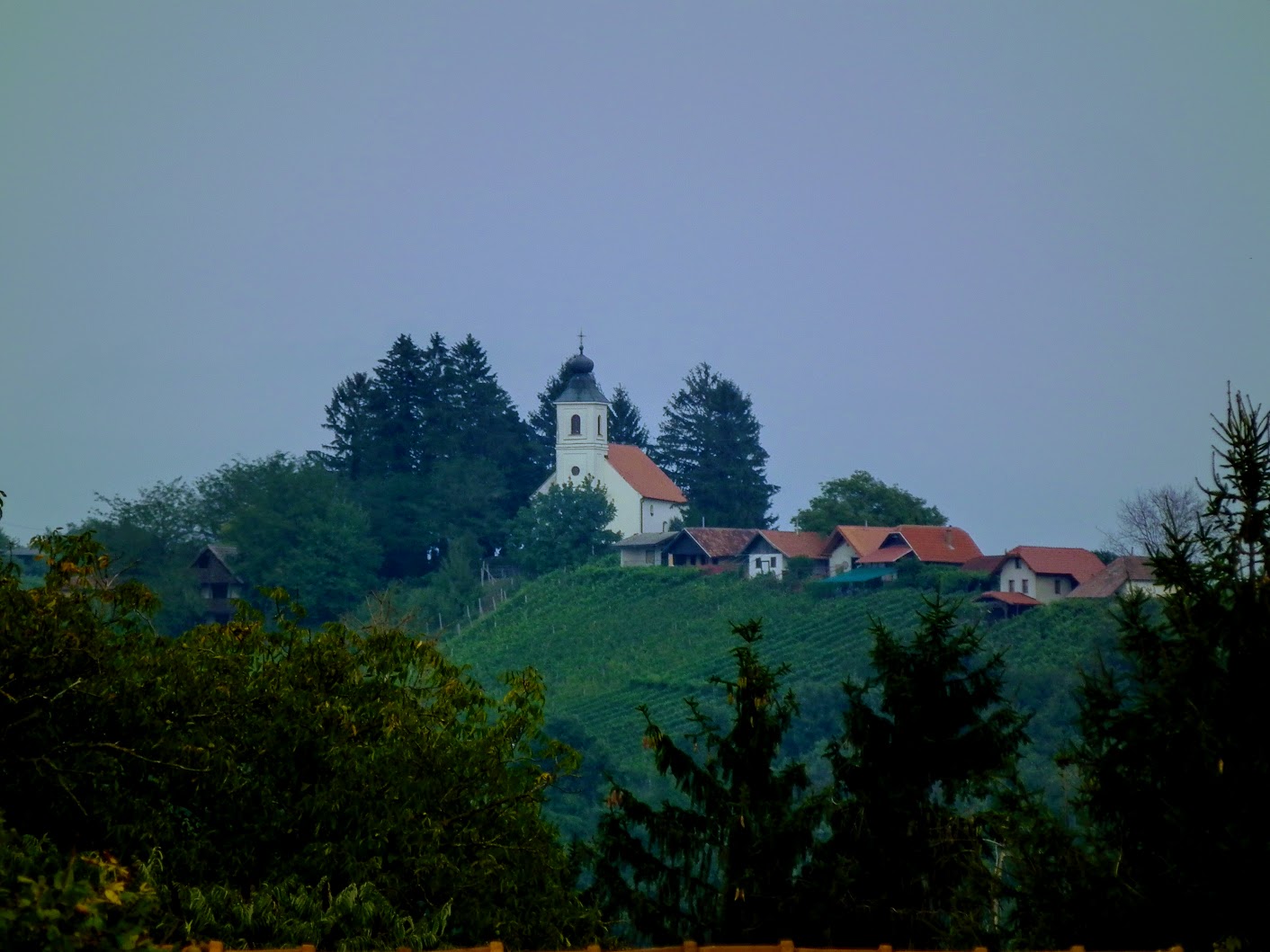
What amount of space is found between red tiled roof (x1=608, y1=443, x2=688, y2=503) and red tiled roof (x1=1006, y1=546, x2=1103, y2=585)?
84.2 feet

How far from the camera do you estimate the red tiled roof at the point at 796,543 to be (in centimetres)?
7967

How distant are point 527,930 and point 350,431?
270ft

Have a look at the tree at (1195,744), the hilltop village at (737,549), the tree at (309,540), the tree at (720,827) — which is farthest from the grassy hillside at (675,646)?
the tree at (1195,744)

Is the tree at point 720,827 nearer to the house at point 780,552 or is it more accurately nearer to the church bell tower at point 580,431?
the house at point 780,552

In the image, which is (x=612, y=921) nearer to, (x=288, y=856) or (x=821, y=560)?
(x=288, y=856)

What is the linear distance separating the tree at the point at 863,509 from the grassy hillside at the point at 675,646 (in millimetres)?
7457

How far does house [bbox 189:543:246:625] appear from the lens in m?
86.5

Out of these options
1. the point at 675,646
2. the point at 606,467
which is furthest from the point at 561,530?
the point at 675,646

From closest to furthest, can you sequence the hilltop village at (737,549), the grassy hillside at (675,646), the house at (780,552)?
the grassy hillside at (675,646) → the hilltop village at (737,549) → the house at (780,552)

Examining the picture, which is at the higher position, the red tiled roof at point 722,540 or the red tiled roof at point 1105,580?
the red tiled roof at point 722,540

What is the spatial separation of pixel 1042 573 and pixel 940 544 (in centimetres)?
643

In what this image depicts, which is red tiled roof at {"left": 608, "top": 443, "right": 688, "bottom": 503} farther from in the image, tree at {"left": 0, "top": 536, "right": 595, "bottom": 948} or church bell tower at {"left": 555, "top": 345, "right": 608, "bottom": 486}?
tree at {"left": 0, "top": 536, "right": 595, "bottom": 948}

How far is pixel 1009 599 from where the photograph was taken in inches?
2758

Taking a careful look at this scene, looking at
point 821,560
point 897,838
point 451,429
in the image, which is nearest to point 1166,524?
point 897,838
